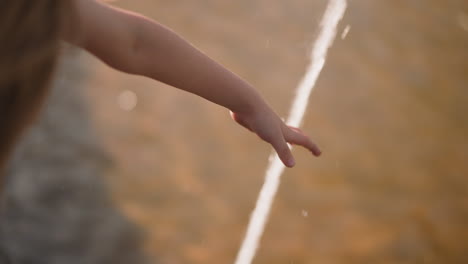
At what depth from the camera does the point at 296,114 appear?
1.27 metres

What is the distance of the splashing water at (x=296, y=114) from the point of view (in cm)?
103

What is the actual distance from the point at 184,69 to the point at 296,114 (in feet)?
2.38

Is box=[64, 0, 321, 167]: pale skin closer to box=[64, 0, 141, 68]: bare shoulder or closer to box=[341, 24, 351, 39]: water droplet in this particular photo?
box=[64, 0, 141, 68]: bare shoulder

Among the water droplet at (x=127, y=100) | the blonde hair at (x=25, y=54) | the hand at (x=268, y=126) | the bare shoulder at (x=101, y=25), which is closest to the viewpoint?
the blonde hair at (x=25, y=54)

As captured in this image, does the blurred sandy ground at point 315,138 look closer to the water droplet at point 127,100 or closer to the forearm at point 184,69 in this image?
the water droplet at point 127,100

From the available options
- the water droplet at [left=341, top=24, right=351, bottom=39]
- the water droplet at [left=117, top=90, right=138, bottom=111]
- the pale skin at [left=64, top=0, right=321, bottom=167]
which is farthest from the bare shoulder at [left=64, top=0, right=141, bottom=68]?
the water droplet at [left=341, top=24, right=351, bottom=39]

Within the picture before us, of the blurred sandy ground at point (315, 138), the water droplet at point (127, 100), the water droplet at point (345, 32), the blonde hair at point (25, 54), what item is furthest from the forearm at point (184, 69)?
the water droplet at point (345, 32)

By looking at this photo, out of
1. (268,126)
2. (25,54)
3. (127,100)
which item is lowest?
(127,100)

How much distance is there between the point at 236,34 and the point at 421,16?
492 millimetres

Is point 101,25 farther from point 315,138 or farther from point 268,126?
point 315,138

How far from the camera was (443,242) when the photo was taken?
1.08 meters

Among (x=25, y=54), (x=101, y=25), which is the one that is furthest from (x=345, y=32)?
(x=25, y=54)

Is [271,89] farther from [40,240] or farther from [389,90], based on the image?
[40,240]

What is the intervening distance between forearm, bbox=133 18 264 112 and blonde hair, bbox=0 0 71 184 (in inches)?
5.9
